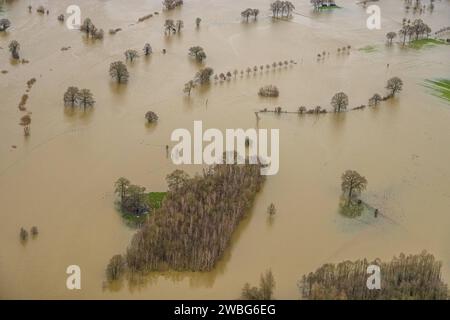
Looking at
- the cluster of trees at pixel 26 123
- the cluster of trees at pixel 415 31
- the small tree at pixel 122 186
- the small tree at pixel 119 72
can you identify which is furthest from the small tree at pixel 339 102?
the cluster of trees at pixel 26 123

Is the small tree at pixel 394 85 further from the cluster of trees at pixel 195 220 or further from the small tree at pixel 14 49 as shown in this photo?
the small tree at pixel 14 49

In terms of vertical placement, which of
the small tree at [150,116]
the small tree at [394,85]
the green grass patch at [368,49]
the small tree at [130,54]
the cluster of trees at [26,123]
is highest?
the green grass patch at [368,49]

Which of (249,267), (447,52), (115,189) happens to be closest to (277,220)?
(249,267)

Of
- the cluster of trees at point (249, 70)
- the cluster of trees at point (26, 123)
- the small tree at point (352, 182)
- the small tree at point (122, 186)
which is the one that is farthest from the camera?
the cluster of trees at point (249, 70)

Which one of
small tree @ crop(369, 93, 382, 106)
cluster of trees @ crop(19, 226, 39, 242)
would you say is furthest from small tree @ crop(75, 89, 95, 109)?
small tree @ crop(369, 93, 382, 106)

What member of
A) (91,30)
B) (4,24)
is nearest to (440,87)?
(91,30)
